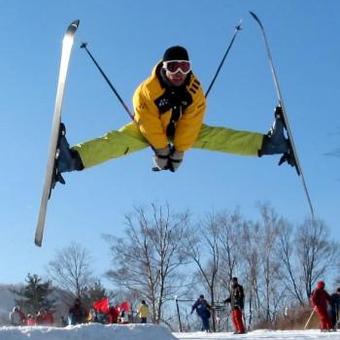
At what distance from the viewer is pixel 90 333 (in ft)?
34.2

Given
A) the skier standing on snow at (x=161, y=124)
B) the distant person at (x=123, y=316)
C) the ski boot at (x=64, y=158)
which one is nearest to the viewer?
Result: the skier standing on snow at (x=161, y=124)

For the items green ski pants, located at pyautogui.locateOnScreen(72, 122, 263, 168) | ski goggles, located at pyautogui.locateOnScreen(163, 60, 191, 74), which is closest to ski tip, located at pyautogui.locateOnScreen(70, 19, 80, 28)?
green ski pants, located at pyautogui.locateOnScreen(72, 122, 263, 168)

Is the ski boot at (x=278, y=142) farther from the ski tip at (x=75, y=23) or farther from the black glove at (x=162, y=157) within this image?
the ski tip at (x=75, y=23)

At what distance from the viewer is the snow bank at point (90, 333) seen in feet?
31.7

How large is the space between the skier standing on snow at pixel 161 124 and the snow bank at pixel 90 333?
3.39 meters

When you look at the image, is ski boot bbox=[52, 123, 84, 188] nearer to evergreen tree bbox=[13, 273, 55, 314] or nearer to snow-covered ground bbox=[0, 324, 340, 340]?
snow-covered ground bbox=[0, 324, 340, 340]

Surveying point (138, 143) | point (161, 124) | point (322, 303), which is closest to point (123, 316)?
point (322, 303)

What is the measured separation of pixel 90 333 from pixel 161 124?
15.2ft

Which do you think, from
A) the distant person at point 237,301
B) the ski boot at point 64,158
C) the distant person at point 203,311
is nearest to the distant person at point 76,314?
the distant person at point 203,311

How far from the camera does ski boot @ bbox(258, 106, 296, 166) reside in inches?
309

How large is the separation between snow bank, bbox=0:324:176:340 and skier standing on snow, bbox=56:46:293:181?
339 centimetres

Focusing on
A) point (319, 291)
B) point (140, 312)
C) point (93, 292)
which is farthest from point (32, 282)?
point (319, 291)

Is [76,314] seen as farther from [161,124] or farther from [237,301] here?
[161,124]

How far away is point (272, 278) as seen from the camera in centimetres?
4462
